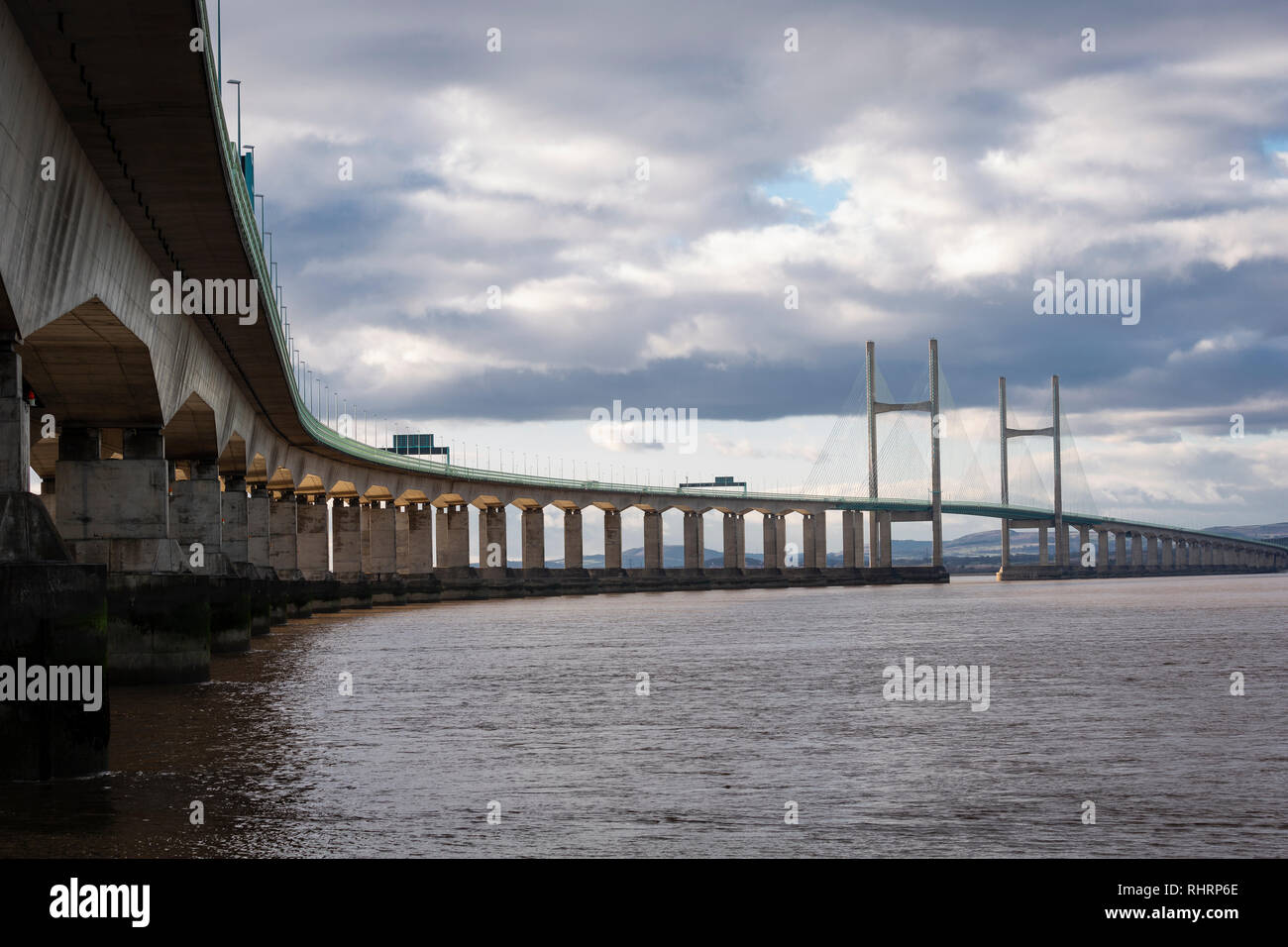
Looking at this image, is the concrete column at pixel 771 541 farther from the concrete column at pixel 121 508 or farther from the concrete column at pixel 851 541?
the concrete column at pixel 121 508

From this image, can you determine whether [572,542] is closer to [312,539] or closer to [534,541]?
[534,541]

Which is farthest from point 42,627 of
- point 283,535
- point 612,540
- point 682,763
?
point 612,540

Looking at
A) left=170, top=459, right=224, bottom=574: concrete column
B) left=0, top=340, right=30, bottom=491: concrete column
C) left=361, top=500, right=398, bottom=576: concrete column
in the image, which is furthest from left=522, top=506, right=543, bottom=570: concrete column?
left=0, top=340, right=30, bottom=491: concrete column

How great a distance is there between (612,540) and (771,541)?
21.5 metres

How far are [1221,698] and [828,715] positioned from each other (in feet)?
25.7

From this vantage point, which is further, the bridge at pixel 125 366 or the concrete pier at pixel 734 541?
the concrete pier at pixel 734 541

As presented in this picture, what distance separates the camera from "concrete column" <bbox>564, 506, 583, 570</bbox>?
470 ft

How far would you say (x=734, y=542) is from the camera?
161 m

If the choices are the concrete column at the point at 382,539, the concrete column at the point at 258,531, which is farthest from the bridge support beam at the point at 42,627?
the concrete column at the point at 382,539

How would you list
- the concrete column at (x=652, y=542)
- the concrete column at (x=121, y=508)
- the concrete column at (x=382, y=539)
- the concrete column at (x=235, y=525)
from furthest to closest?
1. the concrete column at (x=652, y=542)
2. the concrete column at (x=382, y=539)
3. the concrete column at (x=235, y=525)
4. the concrete column at (x=121, y=508)

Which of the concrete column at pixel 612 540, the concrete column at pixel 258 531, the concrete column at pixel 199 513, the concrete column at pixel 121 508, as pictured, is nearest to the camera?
the concrete column at pixel 121 508

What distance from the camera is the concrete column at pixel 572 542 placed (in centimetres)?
14312

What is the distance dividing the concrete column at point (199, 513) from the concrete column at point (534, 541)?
294 ft
